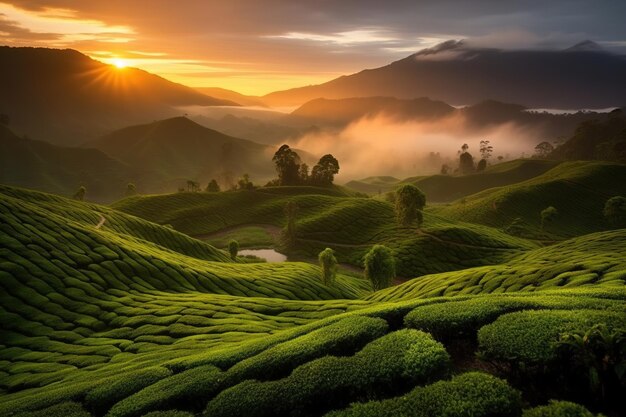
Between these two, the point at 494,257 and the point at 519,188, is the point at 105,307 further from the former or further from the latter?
the point at 519,188

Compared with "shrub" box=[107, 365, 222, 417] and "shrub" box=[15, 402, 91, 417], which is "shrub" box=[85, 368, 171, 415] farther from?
"shrub" box=[107, 365, 222, 417]

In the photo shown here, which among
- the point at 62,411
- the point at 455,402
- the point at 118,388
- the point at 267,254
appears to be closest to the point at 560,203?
the point at 267,254

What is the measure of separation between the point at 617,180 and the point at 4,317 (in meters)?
234

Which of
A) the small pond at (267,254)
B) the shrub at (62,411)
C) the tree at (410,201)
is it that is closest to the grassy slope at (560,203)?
the tree at (410,201)

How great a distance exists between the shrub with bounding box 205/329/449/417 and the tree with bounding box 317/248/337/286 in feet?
187

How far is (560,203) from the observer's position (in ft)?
561

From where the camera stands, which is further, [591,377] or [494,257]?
[494,257]

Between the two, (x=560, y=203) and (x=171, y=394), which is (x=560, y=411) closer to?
(x=171, y=394)

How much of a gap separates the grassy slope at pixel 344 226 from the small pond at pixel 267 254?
715cm

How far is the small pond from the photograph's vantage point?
5017 inches

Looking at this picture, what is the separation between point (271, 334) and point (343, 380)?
18.6 metres

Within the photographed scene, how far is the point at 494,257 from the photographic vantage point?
106625mm

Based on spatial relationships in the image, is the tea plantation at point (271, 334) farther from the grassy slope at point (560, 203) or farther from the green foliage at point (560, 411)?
the grassy slope at point (560, 203)

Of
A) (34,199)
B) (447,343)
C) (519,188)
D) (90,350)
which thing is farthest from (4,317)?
(519,188)
